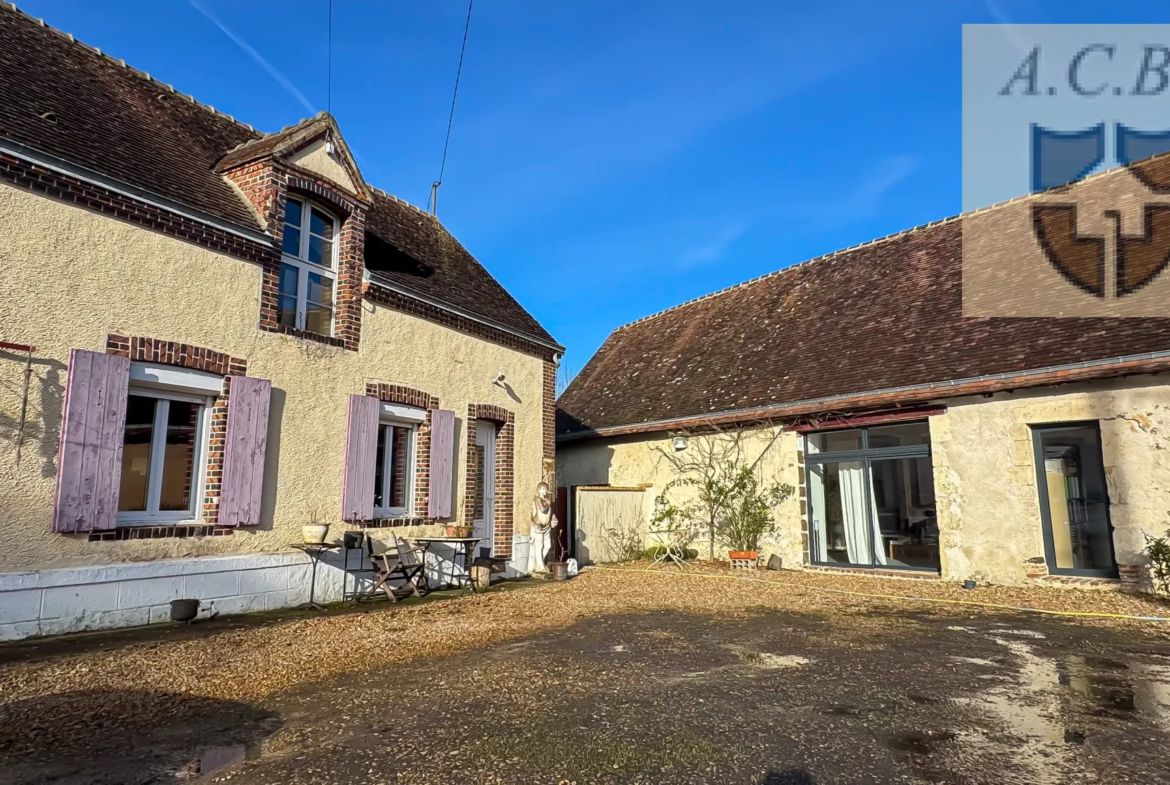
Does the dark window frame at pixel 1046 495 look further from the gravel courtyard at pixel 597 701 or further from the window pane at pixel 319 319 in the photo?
the window pane at pixel 319 319

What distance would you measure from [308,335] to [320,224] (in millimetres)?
1666

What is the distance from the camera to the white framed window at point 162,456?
6.53 meters

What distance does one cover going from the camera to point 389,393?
8.88m

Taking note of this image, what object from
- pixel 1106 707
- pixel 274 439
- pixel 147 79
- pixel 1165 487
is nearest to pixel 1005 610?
pixel 1165 487

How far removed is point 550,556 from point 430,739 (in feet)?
25.9

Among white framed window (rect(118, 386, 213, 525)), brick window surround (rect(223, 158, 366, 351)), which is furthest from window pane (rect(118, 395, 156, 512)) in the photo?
brick window surround (rect(223, 158, 366, 351))

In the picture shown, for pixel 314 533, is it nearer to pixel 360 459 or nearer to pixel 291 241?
pixel 360 459

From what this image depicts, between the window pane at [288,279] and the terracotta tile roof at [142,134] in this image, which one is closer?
the terracotta tile roof at [142,134]

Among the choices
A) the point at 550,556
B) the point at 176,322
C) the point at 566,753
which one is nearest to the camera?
the point at 566,753

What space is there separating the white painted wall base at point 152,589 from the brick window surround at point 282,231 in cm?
255

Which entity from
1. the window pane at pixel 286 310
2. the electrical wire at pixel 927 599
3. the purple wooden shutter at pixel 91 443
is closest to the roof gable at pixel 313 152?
the window pane at pixel 286 310


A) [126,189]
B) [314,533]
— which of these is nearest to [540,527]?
[314,533]

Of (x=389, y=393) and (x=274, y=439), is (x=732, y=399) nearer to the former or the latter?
(x=389, y=393)

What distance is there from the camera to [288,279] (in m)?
8.27
